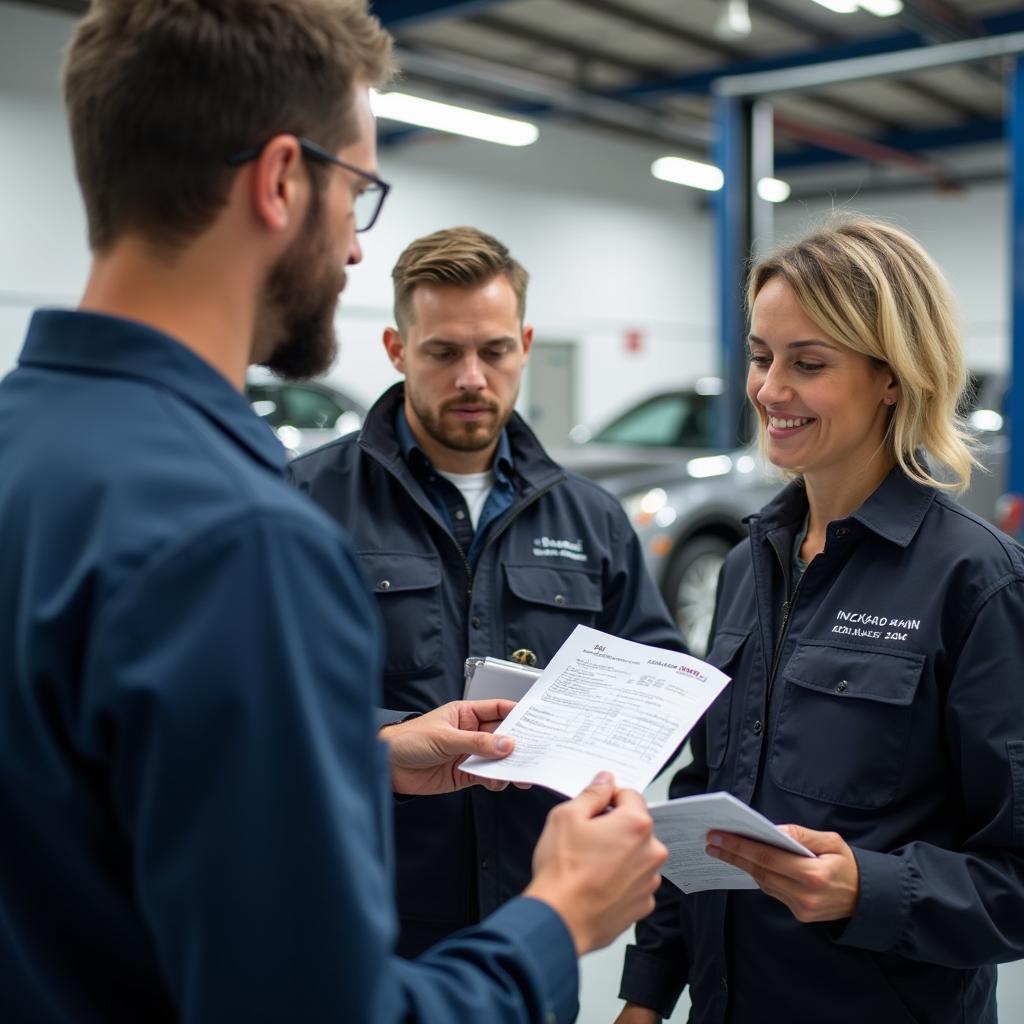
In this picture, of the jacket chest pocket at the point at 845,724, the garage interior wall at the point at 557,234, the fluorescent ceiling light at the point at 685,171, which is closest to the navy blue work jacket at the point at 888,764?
the jacket chest pocket at the point at 845,724

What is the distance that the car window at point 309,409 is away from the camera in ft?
23.8

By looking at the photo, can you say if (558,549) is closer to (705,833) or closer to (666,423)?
(705,833)

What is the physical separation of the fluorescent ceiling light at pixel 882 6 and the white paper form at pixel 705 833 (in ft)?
26.1

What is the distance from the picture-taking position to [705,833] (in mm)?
1315

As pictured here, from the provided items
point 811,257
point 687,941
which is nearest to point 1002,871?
point 687,941

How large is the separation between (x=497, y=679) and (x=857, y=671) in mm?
521

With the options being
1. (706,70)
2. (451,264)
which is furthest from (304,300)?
(706,70)

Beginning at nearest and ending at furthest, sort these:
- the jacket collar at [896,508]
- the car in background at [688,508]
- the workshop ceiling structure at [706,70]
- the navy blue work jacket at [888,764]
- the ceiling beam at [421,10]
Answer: the navy blue work jacket at [888,764], the jacket collar at [896,508], the car in background at [688,508], the ceiling beam at [421,10], the workshop ceiling structure at [706,70]

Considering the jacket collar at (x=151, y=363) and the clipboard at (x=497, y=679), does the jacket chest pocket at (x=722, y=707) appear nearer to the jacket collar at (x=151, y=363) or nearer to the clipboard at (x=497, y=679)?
the clipboard at (x=497, y=679)

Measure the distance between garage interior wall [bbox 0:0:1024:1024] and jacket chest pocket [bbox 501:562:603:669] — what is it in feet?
28.6

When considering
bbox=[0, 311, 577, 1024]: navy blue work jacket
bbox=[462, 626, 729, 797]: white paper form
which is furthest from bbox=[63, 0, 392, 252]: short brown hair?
bbox=[462, 626, 729, 797]: white paper form

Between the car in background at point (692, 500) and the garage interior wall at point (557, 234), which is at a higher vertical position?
the garage interior wall at point (557, 234)

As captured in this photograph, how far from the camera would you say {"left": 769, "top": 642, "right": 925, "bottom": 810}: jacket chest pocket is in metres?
1.46

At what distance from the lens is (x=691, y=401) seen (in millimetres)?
7293
